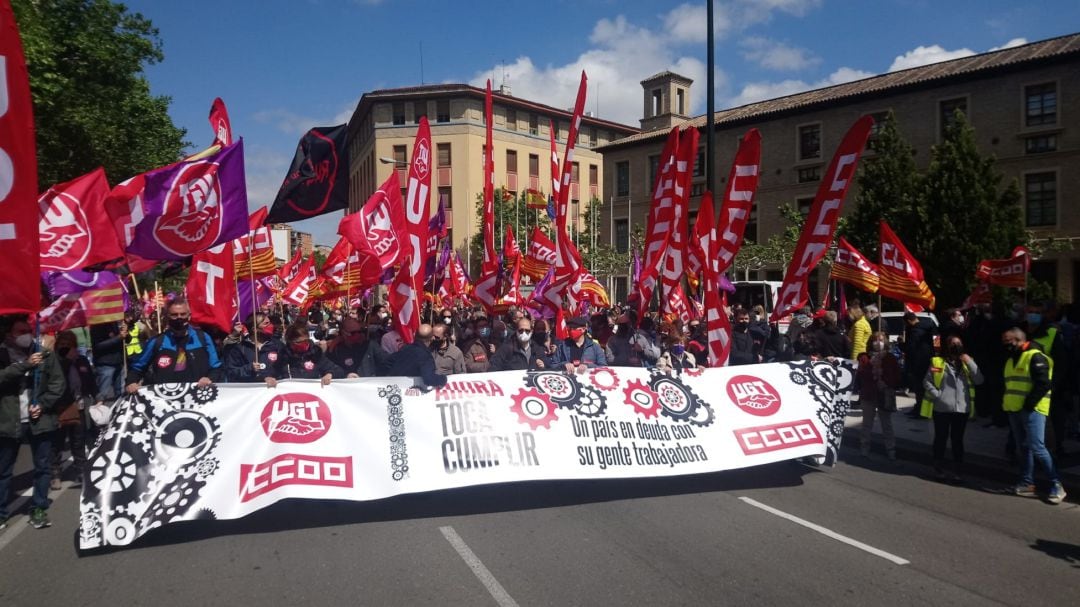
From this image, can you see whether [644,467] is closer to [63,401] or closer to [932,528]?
[932,528]

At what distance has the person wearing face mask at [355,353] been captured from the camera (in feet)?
28.0

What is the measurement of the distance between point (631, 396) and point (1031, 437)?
3900mm

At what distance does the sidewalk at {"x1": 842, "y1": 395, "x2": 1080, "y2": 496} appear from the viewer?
8.05 metres

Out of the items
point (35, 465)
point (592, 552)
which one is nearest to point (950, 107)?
point (592, 552)

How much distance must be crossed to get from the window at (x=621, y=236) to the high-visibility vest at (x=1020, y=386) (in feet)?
120

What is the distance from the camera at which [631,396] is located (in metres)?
7.36

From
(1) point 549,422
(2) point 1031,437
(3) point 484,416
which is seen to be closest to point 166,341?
(3) point 484,416

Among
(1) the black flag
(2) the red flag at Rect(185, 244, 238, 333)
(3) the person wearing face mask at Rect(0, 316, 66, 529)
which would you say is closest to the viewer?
(3) the person wearing face mask at Rect(0, 316, 66, 529)

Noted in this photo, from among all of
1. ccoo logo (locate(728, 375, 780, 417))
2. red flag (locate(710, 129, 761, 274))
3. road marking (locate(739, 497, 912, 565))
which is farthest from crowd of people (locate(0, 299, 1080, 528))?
road marking (locate(739, 497, 912, 565))

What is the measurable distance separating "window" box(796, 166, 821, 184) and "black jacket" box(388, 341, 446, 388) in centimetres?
3135

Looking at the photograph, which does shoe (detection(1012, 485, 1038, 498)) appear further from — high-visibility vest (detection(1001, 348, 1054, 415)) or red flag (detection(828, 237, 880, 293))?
red flag (detection(828, 237, 880, 293))

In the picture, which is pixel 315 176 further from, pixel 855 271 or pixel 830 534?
pixel 855 271

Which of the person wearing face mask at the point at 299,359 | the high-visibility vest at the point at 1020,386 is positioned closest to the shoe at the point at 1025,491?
the high-visibility vest at the point at 1020,386

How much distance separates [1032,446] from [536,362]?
206 inches
